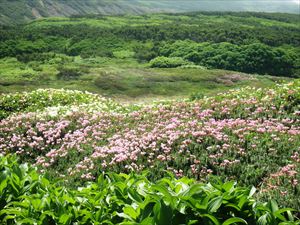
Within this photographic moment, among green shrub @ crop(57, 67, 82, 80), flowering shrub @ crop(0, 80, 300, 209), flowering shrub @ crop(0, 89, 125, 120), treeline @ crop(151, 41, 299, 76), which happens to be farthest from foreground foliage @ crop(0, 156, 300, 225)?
treeline @ crop(151, 41, 299, 76)

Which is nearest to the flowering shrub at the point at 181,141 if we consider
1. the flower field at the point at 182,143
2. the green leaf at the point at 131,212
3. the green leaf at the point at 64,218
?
the flower field at the point at 182,143

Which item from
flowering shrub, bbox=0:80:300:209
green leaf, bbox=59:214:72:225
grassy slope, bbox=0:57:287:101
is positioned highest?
green leaf, bbox=59:214:72:225

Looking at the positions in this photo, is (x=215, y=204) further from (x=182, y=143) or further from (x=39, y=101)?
(x=39, y=101)

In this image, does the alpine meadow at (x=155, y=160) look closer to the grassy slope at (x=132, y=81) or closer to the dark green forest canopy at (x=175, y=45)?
the grassy slope at (x=132, y=81)

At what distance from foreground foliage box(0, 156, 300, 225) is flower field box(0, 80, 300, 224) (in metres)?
0.12

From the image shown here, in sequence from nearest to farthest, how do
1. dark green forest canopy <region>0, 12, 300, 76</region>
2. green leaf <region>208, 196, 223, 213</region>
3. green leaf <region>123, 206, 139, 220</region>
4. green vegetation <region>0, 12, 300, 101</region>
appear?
green leaf <region>208, 196, 223, 213</region> → green leaf <region>123, 206, 139, 220</region> → green vegetation <region>0, 12, 300, 101</region> → dark green forest canopy <region>0, 12, 300, 76</region>

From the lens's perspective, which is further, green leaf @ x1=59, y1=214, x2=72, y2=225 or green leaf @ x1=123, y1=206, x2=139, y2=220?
green leaf @ x1=59, y1=214, x2=72, y2=225

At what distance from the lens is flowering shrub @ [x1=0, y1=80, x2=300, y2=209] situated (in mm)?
9602

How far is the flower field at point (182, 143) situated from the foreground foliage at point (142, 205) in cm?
12

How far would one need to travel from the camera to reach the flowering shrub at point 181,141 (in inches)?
378

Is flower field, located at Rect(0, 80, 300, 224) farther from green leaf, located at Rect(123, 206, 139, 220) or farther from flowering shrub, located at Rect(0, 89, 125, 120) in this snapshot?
flowering shrub, located at Rect(0, 89, 125, 120)

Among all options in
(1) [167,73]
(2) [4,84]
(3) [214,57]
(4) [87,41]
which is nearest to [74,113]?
(2) [4,84]

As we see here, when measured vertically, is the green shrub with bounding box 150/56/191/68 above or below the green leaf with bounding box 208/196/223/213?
below

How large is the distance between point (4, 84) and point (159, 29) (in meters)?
65.1
